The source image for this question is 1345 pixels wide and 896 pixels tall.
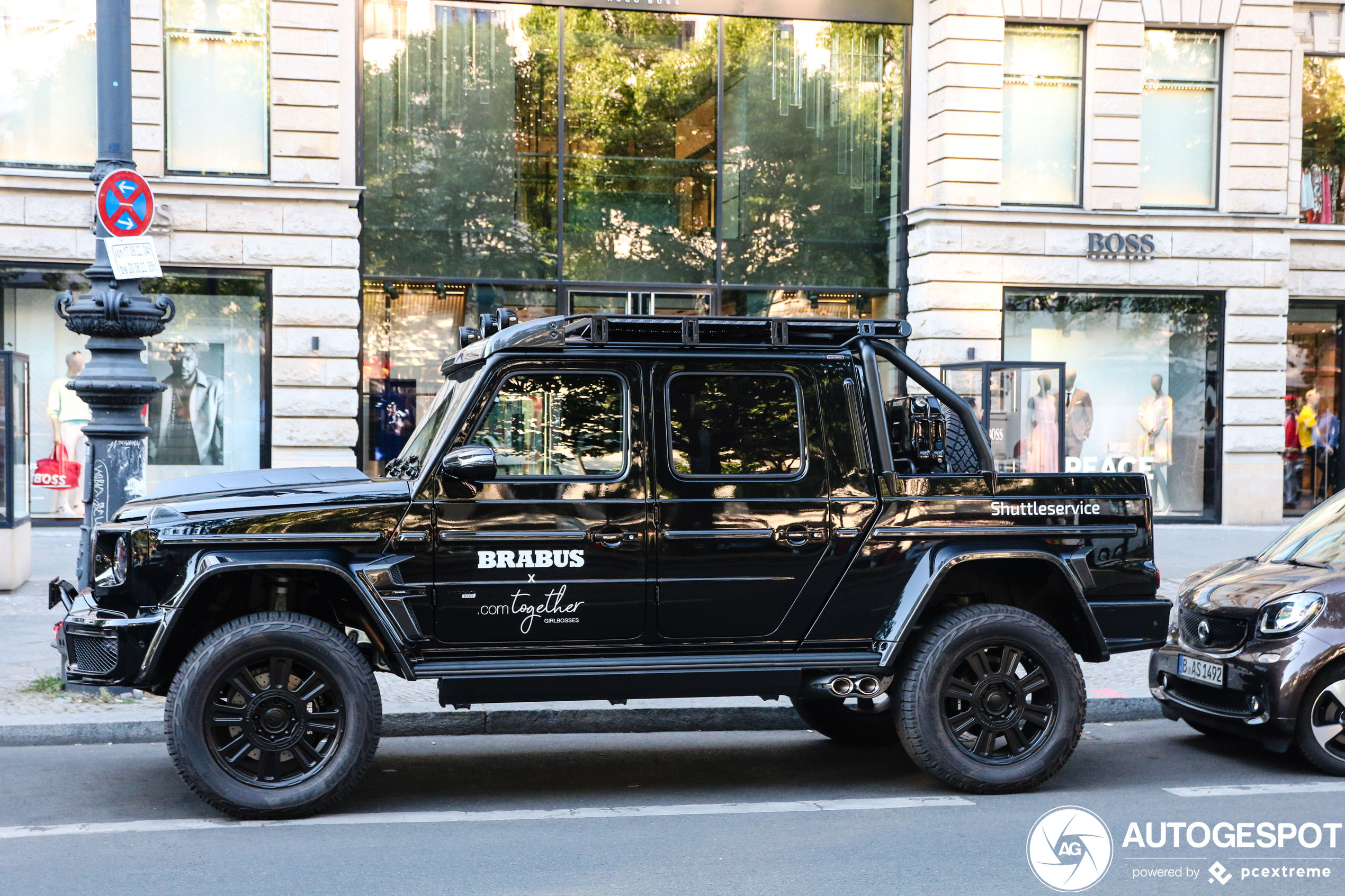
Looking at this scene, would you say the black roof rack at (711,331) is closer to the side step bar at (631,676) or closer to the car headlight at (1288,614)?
the side step bar at (631,676)

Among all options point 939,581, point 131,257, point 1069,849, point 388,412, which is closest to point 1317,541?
point 939,581

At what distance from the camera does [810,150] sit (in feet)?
58.9

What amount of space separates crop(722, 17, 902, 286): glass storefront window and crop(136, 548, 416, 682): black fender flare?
12775 millimetres

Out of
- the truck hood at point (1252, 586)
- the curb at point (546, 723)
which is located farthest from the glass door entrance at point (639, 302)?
the truck hood at point (1252, 586)

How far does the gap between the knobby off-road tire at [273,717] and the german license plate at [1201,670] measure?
423 centimetres

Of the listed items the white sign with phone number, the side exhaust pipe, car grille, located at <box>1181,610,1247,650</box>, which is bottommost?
the side exhaust pipe

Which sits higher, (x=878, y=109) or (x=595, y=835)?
(x=878, y=109)

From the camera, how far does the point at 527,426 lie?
5.66 m

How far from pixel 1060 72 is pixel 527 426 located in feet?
48.7

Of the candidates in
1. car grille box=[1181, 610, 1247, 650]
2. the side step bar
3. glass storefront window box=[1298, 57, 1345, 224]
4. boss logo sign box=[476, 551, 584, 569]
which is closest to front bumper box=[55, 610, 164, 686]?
the side step bar

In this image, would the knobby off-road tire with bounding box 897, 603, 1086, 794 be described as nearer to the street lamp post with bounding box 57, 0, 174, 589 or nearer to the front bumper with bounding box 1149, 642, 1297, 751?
the front bumper with bounding box 1149, 642, 1297, 751

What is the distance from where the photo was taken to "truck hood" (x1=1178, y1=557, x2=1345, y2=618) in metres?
6.45

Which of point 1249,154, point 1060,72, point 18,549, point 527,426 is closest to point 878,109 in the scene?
point 1060,72

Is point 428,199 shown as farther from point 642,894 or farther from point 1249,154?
point 642,894
